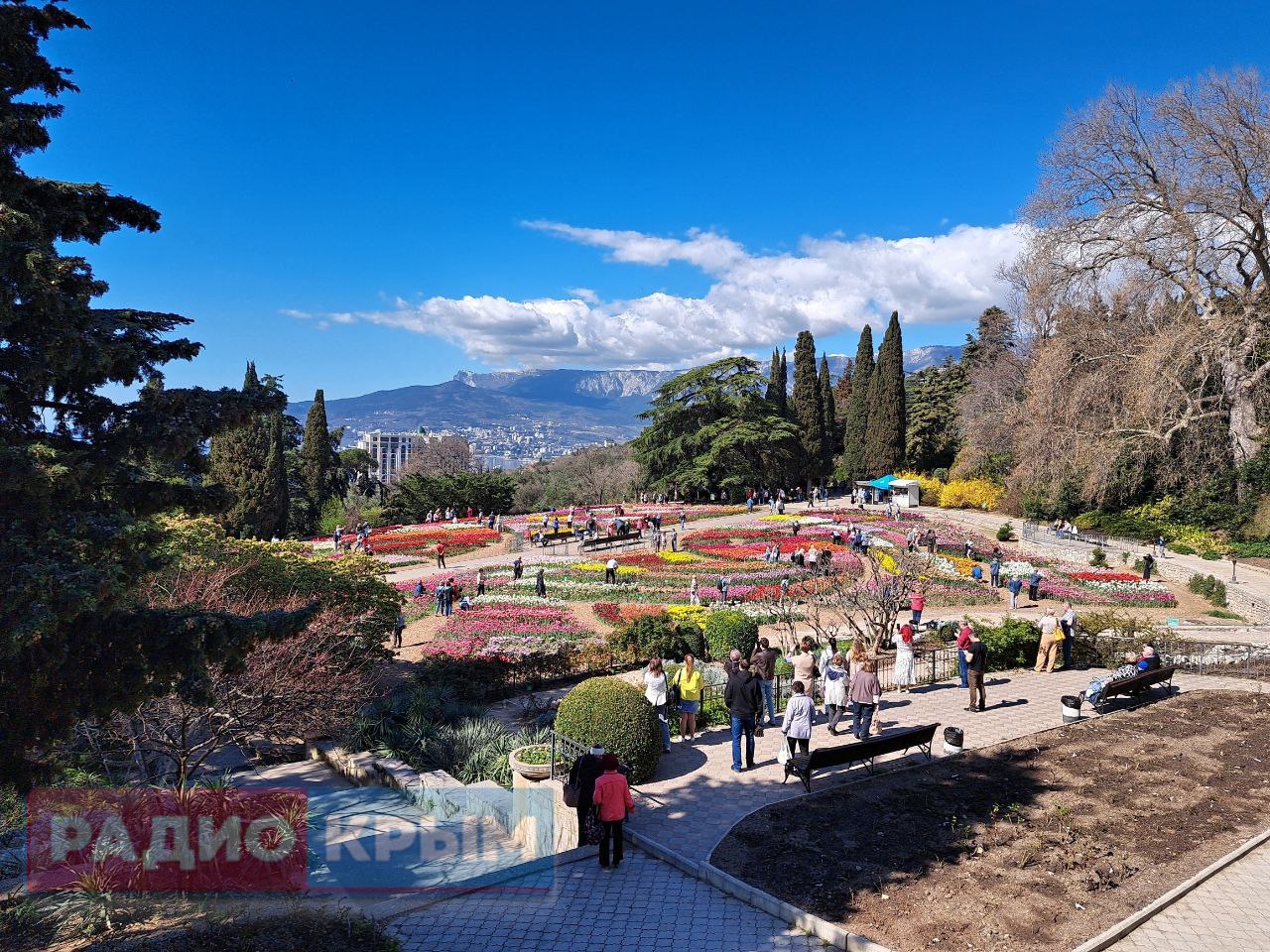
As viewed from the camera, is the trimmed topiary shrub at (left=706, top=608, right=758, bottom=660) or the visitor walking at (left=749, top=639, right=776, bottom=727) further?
the trimmed topiary shrub at (left=706, top=608, right=758, bottom=660)

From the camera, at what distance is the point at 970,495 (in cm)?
4584

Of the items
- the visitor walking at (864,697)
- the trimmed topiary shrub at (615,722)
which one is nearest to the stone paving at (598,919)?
the trimmed topiary shrub at (615,722)

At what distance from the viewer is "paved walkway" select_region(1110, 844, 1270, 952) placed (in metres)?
Result: 6.79

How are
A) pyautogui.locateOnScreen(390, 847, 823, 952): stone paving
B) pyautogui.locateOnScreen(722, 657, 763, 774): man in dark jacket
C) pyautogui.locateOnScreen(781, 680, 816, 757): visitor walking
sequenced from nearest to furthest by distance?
pyautogui.locateOnScreen(390, 847, 823, 952): stone paving → pyautogui.locateOnScreen(781, 680, 816, 757): visitor walking → pyautogui.locateOnScreen(722, 657, 763, 774): man in dark jacket

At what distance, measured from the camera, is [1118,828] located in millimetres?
8867

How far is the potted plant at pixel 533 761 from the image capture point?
951cm

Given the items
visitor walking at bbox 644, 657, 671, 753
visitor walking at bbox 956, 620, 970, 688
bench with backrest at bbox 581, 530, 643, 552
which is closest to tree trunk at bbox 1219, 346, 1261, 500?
visitor walking at bbox 956, 620, 970, 688

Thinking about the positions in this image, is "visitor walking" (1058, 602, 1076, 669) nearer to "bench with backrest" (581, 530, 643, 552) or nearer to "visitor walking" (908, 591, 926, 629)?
"visitor walking" (908, 591, 926, 629)

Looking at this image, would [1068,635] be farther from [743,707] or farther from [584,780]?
[584,780]

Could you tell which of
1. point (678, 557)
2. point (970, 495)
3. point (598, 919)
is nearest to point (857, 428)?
point (970, 495)

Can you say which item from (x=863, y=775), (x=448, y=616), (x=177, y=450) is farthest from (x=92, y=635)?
(x=448, y=616)

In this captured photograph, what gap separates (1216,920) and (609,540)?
99.0 feet

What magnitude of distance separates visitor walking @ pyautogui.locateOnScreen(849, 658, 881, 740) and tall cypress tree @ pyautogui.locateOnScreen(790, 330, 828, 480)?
46.8 metres

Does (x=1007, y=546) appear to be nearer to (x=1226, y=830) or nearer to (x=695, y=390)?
(x=695, y=390)
